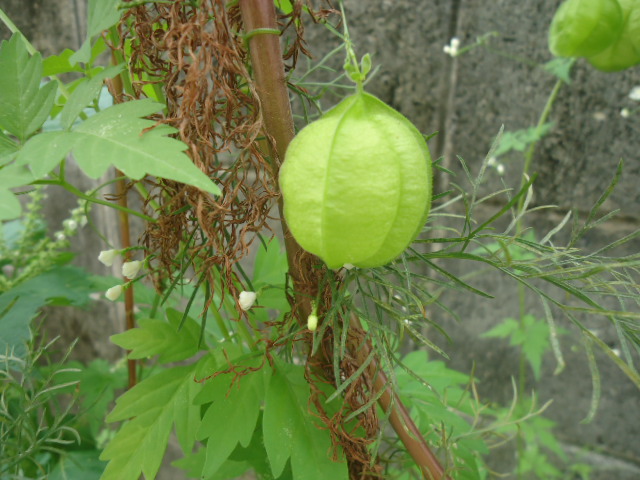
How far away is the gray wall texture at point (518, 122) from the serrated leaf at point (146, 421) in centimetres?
55

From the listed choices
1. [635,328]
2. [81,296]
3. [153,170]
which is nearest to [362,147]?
[153,170]

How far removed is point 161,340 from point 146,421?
8cm

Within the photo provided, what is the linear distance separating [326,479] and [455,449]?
182mm

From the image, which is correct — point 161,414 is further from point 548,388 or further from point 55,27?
point 55,27

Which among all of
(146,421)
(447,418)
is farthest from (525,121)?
(146,421)

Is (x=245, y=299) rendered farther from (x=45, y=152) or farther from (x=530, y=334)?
(x=530, y=334)

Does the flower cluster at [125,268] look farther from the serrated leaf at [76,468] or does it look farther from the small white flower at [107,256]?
the serrated leaf at [76,468]

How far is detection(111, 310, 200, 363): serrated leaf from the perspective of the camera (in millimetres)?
487

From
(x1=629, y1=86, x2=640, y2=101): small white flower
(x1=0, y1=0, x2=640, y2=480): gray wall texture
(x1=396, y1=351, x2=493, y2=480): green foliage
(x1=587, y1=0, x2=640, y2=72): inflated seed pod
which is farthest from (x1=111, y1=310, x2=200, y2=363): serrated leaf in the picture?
(x1=629, y1=86, x2=640, y2=101): small white flower

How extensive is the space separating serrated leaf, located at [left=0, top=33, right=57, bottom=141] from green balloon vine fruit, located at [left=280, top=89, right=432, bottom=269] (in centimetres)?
20

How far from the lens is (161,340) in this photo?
0.50 meters

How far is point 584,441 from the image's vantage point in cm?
115

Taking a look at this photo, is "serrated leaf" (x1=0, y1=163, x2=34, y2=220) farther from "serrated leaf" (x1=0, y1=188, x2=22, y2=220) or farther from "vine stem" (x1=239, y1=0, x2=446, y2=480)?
"vine stem" (x1=239, y1=0, x2=446, y2=480)

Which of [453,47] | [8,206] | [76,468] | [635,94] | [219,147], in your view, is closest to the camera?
[8,206]
